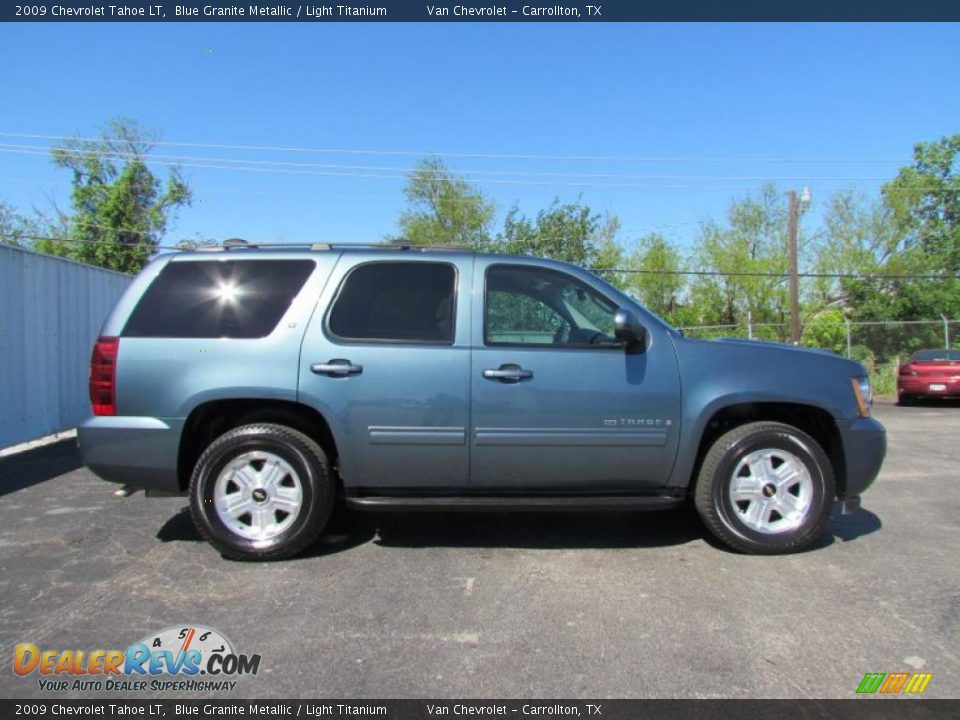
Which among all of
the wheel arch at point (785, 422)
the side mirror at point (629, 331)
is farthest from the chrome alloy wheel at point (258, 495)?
the wheel arch at point (785, 422)

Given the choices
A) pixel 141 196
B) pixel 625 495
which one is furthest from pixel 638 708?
pixel 141 196

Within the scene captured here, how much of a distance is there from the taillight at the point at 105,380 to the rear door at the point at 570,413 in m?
2.19

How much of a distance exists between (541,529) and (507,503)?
797mm

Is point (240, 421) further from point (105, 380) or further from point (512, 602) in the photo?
point (512, 602)

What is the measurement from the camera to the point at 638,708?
250 cm

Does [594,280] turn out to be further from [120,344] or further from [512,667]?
[120,344]

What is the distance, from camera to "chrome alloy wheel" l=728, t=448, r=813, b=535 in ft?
13.4

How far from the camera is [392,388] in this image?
13.0 ft

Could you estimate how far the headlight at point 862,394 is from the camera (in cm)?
417

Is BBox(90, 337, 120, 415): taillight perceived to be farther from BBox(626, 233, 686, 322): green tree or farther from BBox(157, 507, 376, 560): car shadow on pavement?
BBox(626, 233, 686, 322): green tree

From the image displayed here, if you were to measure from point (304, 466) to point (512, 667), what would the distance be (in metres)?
1.81

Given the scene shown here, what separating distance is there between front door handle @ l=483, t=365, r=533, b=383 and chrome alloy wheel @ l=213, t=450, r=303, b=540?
4.36 ft

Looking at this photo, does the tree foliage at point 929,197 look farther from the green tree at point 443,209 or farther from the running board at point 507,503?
the running board at point 507,503

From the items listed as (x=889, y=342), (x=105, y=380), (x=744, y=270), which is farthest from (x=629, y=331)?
(x=744, y=270)
